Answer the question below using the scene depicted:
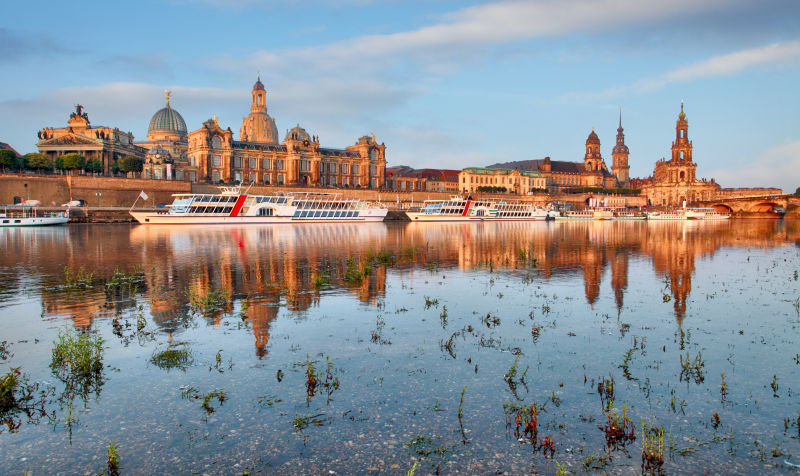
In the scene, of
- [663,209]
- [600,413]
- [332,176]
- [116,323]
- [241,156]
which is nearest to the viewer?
[600,413]

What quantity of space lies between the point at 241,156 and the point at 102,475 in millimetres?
112237

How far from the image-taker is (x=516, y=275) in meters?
21.4

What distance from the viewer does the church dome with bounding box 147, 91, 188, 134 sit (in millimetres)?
133750

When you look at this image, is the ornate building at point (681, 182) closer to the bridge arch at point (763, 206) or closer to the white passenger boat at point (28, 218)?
the bridge arch at point (763, 206)

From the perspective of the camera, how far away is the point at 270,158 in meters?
117

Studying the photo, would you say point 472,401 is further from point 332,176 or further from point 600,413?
point 332,176

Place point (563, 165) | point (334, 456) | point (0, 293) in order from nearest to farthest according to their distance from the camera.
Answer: point (334, 456), point (0, 293), point (563, 165)

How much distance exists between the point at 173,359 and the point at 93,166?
94.6 m

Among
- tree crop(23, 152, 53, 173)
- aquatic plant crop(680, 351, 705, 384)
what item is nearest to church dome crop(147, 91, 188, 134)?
tree crop(23, 152, 53, 173)

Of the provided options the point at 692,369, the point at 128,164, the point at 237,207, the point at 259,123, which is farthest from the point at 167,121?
the point at 692,369

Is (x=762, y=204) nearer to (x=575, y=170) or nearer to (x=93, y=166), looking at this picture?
(x=575, y=170)

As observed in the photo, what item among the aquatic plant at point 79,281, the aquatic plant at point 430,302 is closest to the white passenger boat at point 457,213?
the aquatic plant at point 79,281

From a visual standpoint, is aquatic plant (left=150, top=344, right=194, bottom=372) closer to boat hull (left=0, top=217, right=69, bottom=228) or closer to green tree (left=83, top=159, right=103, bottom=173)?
boat hull (left=0, top=217, right=69, bottom=228)

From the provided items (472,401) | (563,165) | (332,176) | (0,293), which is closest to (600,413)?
(472,401)
